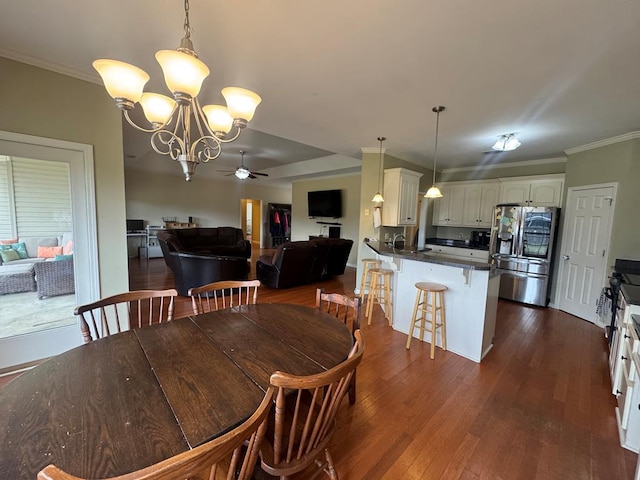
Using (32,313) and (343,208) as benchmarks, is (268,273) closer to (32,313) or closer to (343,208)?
(32,313)

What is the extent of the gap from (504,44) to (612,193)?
3222mm

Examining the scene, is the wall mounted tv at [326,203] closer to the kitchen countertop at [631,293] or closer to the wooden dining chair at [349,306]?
the wooden dining chair at [349,306]

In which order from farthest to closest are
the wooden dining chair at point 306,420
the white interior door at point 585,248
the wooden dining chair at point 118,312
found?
the white interior door at point 585,248, the wooden dining chair at point 118,312, the wooden dining chair at point 306,420

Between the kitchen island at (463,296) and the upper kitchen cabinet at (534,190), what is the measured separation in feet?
9.15

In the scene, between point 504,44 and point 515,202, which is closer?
point 504,44

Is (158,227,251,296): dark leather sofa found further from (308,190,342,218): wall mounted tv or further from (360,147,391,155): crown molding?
(308,190,342,218): wall mounted tv

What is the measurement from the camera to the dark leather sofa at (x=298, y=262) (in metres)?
4.65

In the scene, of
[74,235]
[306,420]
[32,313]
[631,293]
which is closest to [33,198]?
[74,235]

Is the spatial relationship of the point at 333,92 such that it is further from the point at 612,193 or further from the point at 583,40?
the point at 612,193

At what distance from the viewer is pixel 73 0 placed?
156cm

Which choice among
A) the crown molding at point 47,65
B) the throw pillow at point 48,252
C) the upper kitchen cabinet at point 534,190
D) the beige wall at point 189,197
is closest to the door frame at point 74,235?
the throw pillow at point 48,252

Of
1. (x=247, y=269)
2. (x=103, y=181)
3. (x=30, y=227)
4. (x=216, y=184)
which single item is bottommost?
(x=247, y=269)

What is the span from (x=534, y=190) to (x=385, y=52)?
4.32 meters

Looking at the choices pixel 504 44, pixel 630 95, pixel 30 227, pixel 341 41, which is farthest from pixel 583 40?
pixel 30 227
